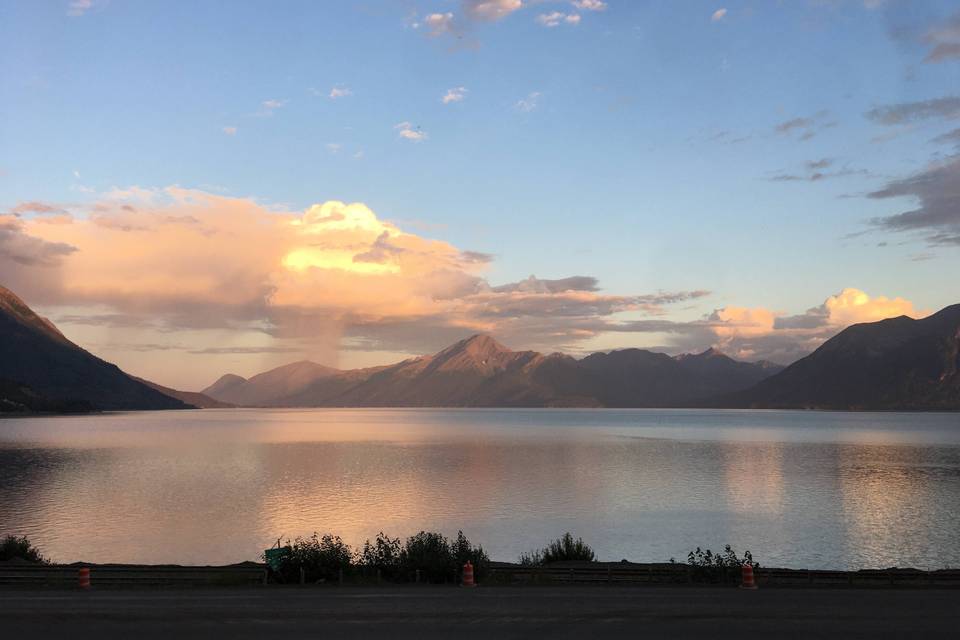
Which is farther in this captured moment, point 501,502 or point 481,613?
point 501,502

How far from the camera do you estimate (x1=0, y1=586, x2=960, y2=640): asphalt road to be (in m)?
24.3

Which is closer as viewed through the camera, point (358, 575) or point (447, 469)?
point (358, 575)

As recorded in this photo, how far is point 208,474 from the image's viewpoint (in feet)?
364

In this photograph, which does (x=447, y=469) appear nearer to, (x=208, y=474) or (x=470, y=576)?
(x=208, y=474)

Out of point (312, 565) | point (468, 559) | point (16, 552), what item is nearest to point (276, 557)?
point (312, 565)

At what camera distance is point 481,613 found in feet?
89.7

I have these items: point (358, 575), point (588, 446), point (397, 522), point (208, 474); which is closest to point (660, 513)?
point (397, 522)

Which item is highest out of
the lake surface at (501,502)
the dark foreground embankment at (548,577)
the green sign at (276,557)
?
the green sign at (276,557)

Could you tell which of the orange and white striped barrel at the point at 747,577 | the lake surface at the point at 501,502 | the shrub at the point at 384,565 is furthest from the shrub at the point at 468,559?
the lake surface at the point at 501,502

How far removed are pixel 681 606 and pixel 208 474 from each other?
96231 millimetres

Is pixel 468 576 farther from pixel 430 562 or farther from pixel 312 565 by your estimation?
pixel 312 565

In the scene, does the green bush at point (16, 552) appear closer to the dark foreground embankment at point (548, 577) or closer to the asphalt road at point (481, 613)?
the dark foreground embankment at point (548, 577)

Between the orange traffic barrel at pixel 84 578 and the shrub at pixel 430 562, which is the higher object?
the orange traffic barrel at pixel 84 578

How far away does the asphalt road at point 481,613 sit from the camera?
24344mm
